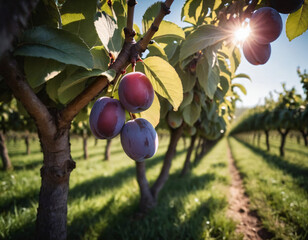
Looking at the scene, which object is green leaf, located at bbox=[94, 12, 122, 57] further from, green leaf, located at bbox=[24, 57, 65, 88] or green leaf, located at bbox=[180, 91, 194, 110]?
green leaf, located at bbox=[180, 91, 194, 110]

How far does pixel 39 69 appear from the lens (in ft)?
→ 1.79

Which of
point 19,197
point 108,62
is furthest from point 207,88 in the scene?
point 19,197

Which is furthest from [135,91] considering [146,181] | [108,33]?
[146,181]

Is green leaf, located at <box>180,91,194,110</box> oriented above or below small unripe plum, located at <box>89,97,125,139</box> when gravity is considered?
above

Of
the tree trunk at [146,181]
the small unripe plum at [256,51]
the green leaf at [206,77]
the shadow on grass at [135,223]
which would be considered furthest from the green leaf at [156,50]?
the shadow on grass at [135,223]

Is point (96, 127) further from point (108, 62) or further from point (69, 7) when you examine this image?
point (69, 7)

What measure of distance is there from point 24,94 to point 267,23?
0.97 metres

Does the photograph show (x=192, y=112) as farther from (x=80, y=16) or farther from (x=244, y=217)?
(x=244, y=217)

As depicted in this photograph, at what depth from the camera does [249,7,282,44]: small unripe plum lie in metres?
0.67

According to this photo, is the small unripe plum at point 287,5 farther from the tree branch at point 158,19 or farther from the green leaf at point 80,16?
the green leaf at point 80,16

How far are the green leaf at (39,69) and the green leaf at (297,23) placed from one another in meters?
0.98

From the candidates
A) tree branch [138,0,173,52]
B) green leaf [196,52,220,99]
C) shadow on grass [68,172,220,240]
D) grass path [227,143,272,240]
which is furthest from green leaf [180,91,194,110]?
grass path [227,143,272,240]

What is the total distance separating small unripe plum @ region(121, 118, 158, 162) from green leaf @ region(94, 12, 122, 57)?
0.96ft

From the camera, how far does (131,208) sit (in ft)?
10.6
